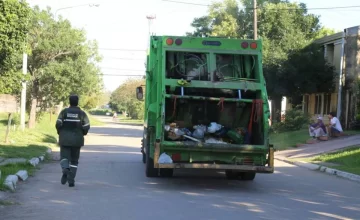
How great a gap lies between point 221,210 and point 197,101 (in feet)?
11.1

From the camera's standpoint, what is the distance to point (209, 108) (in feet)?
37.2

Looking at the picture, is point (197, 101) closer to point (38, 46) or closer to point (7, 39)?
point (7, 39)

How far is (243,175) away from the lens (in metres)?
12.3

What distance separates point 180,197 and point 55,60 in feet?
66.9

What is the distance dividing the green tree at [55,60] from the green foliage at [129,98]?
4693 cm

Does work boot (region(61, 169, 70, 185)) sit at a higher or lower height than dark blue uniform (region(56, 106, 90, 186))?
lower

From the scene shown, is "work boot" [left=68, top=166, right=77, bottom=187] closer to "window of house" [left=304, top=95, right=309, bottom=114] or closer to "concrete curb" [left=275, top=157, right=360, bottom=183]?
"concrete curb" [left=275, top=157, right=360, bottom=183]

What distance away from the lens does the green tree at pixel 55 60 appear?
2664 centimetres

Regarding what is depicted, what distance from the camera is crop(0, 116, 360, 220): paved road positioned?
310 inches

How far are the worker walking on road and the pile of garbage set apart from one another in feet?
5.85

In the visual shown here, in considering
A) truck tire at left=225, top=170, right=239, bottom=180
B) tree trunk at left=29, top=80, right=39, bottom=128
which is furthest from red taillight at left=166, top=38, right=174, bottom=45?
tree trunk at left=29, top=80, right=39, bottom=128

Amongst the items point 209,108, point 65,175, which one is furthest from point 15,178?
point 209,108

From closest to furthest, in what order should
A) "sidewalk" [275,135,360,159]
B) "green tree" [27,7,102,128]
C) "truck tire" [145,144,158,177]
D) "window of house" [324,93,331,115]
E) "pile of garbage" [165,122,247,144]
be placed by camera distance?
"pile of garbage" [165,122,247,144], "truck tire" [145,144,158,177], "sidewalk" [275,135,360,159], "green tree" [27,7,102,128], "window of house" [324,93,331,115]

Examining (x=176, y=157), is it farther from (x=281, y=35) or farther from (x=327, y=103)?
(x=281, y=35)
